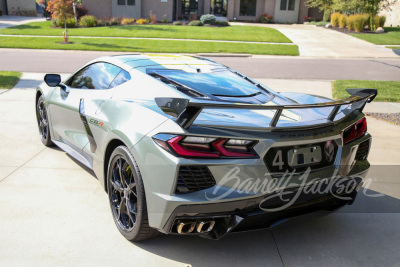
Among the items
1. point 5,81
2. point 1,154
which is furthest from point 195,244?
point 5,81

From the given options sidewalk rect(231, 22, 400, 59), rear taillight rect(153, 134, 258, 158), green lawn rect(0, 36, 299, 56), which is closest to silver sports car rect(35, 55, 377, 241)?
rear taillight rect(153, 134, 258, 158)

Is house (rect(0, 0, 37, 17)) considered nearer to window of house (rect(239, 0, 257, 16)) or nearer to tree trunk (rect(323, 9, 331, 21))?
window of house (rect(239, 0, 257, 16))

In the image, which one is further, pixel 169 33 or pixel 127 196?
pixel 169 33

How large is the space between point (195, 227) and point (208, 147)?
1.95ft

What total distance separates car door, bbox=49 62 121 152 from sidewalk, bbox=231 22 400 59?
16.9 m

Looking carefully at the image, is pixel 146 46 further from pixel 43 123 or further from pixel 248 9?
pixel 248 9

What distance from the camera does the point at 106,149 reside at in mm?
3977

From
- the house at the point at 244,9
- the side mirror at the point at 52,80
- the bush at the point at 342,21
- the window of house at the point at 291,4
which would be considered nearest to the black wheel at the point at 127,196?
the side mirror at the point at 52,80

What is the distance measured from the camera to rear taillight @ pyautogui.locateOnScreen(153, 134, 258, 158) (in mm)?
3070

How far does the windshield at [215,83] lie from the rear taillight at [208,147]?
1016 millimetres

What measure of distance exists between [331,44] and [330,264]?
920 inches

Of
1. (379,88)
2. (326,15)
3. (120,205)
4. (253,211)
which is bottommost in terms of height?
(379,88)

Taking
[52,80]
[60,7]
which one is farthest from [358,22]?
[52,80]

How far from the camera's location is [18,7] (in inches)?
1799
